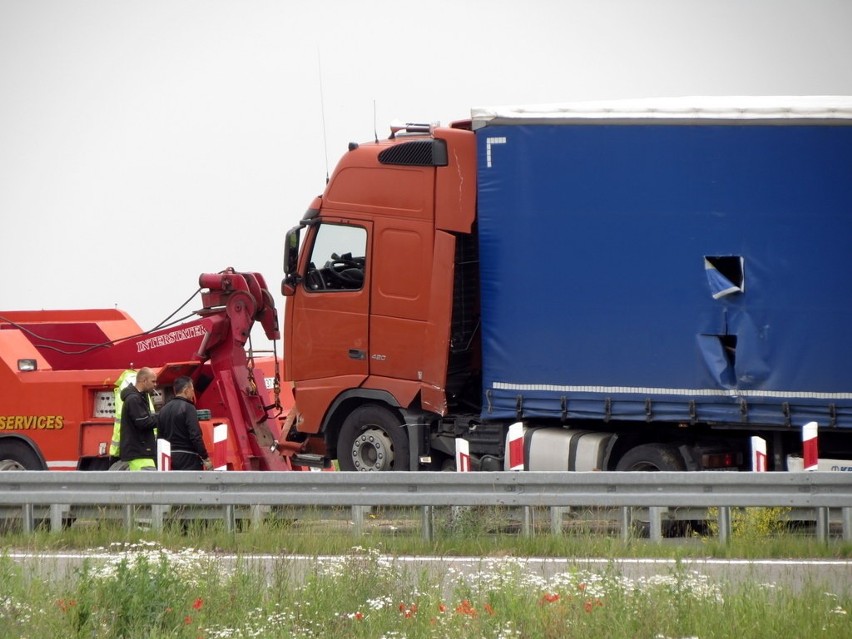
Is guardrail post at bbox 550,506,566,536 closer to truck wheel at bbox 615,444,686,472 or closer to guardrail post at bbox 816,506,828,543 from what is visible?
truck wheel at bbox 615,444,686,472

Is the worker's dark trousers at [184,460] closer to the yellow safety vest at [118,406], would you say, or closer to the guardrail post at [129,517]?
the yellow safety vest at [118,406]

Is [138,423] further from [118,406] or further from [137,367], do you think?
[137,367]

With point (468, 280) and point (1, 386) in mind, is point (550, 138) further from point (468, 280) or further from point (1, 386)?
point (1, 386)

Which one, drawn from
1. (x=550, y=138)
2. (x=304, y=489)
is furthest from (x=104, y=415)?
(x=550, y=138)

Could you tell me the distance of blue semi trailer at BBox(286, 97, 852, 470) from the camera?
11.7m

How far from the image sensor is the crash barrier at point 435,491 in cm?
1055

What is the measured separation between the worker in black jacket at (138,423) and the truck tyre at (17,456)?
1.69m

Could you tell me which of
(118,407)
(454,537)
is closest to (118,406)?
(118,407)

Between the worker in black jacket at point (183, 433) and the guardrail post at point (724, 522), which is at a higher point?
the worker in black jacket at point (183, 433)

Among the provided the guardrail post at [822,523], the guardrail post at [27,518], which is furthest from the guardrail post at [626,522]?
the guardrail post at [27,518]

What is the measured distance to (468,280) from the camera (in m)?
13.6

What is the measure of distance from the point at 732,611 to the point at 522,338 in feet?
19.0

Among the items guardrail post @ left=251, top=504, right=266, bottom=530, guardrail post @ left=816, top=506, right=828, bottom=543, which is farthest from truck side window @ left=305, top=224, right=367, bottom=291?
guardrail post @ left=816, top=506, right=828, bottom=543

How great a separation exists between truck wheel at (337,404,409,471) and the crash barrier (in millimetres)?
2296
